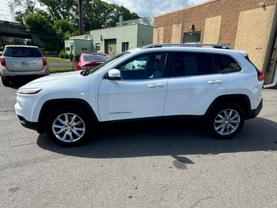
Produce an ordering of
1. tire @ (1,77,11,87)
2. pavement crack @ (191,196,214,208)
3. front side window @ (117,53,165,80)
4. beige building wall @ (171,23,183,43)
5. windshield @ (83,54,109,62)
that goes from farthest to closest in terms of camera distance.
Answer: beige building wall @ (171,23,183,43) → windshield @ (83,54,109,62) → tire @ (1,77,11,87) → front side window @ (117,53,165,80) → pavement crack @ (191,196,214,208)

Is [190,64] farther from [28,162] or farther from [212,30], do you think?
[212,30]

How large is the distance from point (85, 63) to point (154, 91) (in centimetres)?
662

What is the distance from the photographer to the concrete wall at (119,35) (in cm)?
2466

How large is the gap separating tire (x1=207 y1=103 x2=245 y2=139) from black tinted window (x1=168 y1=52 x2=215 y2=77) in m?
0.79

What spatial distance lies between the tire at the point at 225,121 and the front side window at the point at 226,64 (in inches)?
27.0

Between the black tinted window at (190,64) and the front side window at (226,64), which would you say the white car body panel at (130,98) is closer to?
the black tinted window at (190,64)

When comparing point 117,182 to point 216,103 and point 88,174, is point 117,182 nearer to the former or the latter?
point 88,174

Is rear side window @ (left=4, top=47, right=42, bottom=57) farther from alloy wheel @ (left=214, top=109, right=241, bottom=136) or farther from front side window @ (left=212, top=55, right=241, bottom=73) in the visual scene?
alloy wheel @ (left=214, top=109, right=241, bottom=136)

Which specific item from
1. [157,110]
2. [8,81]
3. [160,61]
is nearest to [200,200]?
[157,110]

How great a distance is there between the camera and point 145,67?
4277 mm

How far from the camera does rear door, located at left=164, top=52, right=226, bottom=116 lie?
13.9 ft

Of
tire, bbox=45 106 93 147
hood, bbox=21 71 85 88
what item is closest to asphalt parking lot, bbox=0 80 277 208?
tire, bbox=45 106 93 147

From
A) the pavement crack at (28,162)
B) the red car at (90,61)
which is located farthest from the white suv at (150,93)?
the red car at (90,61)

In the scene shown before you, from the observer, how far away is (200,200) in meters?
2.77
